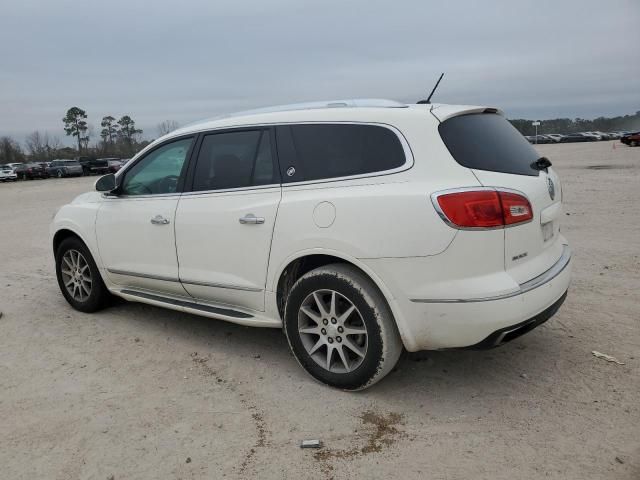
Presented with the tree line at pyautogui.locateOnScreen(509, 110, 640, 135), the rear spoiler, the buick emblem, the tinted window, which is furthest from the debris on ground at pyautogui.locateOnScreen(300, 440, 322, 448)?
the tree line at pyautogui.locateOnScreen(509, 110, 640, 135)

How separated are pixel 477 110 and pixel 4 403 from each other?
3.63 metres

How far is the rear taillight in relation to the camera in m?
2.94

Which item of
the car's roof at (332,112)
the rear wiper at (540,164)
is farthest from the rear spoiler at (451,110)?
the rear wiper at (540,164)

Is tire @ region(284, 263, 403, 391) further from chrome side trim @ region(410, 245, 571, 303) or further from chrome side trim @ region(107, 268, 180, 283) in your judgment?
chrome side trim @ region(107, 268, 180, 283)

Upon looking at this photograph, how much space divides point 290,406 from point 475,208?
1.65m

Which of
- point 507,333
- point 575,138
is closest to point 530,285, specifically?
point 507,333

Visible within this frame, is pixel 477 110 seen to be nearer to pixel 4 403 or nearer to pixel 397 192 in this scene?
pixel 397 192

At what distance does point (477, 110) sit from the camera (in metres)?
3.55

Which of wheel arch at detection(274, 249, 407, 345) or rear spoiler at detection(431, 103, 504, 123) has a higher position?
rear spoiler at detection(431, 103, 504, 123)

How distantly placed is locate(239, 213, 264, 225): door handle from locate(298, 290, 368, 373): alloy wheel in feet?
2.01

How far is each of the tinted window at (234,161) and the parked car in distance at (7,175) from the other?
44.1m

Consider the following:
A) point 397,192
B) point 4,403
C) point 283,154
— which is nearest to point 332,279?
point 397,192

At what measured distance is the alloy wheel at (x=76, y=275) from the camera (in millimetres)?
5230

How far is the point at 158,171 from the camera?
458cm
